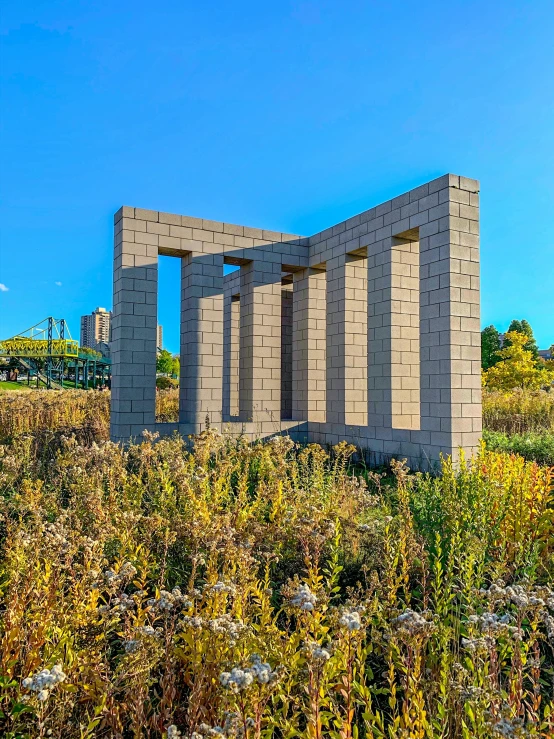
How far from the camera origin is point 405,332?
325 inches

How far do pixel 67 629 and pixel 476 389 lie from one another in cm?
644

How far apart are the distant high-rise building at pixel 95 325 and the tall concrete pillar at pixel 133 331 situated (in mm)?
97941

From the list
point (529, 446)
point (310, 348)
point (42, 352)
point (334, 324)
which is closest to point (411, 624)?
point (529, 446)

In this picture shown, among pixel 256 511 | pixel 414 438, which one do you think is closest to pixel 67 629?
pixel 256 511

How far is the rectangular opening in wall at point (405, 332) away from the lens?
26.6 feet

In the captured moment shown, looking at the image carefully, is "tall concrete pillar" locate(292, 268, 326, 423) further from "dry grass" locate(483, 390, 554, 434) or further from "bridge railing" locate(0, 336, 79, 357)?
"bridge railing" locate(0, 336, 79, 357)

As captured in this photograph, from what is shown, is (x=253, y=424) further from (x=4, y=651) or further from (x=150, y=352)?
(x=4, y=651)

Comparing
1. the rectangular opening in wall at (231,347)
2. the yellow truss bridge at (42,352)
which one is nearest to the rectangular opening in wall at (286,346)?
the rectangular opening in wall at (231,347)

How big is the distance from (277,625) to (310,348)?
727cm

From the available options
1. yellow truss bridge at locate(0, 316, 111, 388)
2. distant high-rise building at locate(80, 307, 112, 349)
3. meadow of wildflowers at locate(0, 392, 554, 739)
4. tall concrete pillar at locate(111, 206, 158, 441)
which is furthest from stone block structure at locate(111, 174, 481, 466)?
distant high-rise building at locate(80, 307, 112, 349)

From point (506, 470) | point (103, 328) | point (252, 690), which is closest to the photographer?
point (252, 690)

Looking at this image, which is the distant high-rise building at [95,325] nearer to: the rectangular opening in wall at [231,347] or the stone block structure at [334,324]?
the rectangular opening in wall at [231,347]

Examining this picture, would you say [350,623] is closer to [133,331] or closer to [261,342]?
[133,331]

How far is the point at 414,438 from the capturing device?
759 cm
